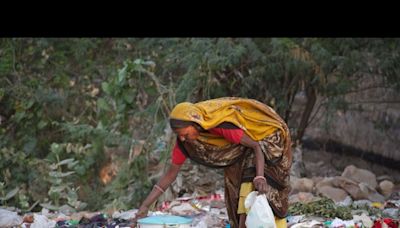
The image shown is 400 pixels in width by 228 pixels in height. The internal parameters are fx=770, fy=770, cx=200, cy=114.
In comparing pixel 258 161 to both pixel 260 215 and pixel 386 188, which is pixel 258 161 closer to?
pixel 260 215

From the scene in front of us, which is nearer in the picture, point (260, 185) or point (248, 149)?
point (260, 185)

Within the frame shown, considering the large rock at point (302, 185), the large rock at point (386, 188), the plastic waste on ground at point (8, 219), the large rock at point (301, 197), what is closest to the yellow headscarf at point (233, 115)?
the plastic waste on ground at point (8, 219)

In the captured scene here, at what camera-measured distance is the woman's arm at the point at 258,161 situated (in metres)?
4.76

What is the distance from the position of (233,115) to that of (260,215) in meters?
0.65

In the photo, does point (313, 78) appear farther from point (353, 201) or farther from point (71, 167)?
point (71, 167)

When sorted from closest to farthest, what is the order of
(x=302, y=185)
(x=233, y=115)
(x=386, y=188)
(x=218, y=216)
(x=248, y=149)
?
1. (x=233, y=115)
2. (x=248, y=149)
3. (x=218, y=216)
4. (x=302, y=185)
5. (x=386, y=188)

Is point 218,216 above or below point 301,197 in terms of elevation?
above

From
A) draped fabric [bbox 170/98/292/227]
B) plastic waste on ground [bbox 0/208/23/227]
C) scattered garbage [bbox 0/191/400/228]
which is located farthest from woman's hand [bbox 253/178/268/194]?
plastic waste on ground [bbox 0/208/23/227]

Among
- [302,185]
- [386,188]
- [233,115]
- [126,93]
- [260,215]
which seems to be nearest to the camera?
[260,215]

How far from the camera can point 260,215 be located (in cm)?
471

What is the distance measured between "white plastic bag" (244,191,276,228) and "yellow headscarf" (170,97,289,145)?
0.41 metres

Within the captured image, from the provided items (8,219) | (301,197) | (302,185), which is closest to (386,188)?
(302,185)

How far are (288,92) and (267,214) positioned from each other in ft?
17.5
